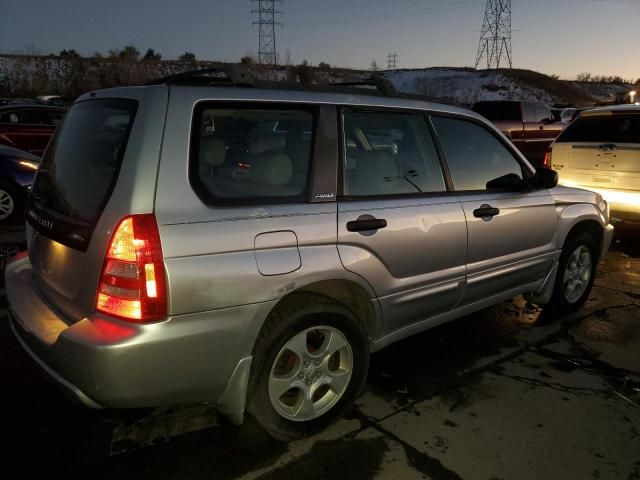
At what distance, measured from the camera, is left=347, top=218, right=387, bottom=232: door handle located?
2.73m

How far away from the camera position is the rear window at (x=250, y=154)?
7.70 ft

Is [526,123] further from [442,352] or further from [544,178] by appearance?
[442,352]

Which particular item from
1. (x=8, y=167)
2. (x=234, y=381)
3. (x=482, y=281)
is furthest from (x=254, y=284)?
(x=8, y=167)

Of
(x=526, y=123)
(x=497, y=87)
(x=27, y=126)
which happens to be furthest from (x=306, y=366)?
(x=497, y=87)

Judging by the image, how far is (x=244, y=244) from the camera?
7.63 ft

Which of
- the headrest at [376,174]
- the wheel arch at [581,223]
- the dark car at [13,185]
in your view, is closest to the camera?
the headrest at [376,174]

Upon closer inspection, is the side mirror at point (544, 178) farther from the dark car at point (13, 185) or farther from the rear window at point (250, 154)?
the dark car at point (13, 185)

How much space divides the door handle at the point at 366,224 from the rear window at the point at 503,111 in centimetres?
1334

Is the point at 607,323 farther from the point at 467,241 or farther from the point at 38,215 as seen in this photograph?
the point at 38,215

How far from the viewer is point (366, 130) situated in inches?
123

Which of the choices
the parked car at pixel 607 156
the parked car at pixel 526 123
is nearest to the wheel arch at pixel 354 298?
the parked car at pixel 607 156

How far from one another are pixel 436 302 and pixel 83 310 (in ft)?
6.65

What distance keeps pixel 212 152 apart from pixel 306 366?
1.16 metres

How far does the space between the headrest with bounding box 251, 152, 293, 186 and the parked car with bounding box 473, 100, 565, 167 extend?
13.3 m
